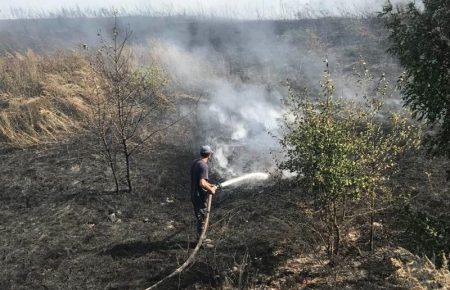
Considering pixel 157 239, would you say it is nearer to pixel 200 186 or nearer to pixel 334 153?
pixel 200 186

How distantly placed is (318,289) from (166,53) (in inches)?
485

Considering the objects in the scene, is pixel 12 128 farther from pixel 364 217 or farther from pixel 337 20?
pixel 337 20

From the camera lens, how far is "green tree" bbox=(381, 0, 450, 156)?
4.44 metres

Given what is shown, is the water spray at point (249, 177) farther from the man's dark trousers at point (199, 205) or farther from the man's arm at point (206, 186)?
the man's arm at point (206, 186)

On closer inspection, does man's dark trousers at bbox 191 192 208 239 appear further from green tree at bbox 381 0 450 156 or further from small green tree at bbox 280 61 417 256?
green tree at bbox 381 0 450 156

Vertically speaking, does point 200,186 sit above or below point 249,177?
above

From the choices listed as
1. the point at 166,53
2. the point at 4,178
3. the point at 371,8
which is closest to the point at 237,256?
the point at 4,178

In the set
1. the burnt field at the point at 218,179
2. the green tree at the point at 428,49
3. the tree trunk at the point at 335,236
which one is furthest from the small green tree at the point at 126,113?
the green tree at the point at 428,49

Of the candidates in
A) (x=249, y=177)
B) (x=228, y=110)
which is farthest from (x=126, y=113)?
(x=249, y=177)

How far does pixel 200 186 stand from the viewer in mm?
6387

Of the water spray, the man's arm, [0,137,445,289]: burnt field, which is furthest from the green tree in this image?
the water spray

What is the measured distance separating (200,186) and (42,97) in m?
7.16

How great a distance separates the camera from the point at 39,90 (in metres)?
12.2

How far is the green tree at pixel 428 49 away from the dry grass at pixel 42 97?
8.31 m
